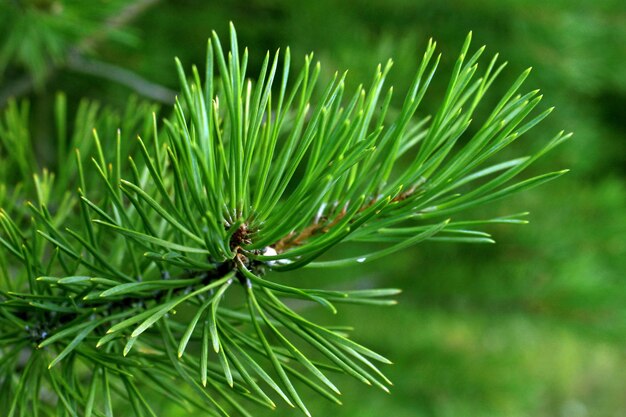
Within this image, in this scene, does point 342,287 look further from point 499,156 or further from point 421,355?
point 499,156

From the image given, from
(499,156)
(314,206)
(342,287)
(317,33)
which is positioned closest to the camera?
(314,206)

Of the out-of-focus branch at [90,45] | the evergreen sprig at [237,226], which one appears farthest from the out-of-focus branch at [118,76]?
the evergreen sprig at [237,226]

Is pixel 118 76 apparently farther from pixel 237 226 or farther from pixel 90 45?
pixel 237 226

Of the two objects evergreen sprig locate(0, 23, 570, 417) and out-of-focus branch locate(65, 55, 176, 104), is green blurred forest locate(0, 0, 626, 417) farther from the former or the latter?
evergreen sprig locate(0, 23, 570, 417)

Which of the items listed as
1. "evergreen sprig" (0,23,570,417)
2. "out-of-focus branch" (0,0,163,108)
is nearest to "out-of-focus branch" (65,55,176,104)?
"out-of-focus branch" (0,0,163,108)

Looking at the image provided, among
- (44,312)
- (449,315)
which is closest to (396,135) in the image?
(44,312)

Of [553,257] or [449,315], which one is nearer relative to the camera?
[553,257]

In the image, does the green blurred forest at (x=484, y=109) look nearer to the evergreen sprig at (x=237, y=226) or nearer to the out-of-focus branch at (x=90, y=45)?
the out-of-focus branch at (x=90, y=45)

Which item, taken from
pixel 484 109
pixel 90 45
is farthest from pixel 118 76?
pixel 484 109
